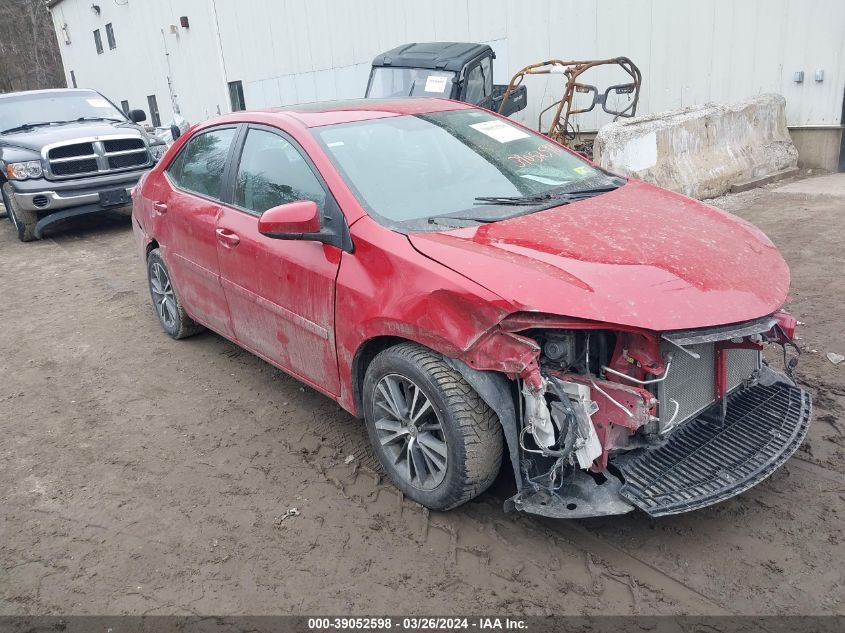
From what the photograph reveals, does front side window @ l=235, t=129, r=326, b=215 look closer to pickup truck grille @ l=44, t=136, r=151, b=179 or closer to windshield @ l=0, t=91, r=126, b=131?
pickup truck grille @ l=44, t=136, r=151, b=179

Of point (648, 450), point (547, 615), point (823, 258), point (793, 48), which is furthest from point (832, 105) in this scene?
point (547, 615)

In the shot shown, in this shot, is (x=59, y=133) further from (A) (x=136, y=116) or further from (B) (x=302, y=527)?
(B) (x=302, y=527)

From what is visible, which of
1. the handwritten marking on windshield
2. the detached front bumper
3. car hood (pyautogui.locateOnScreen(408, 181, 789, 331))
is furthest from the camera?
the handwritten marking on windshield

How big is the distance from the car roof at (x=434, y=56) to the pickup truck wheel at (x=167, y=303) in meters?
6.35

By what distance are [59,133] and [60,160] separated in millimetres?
598

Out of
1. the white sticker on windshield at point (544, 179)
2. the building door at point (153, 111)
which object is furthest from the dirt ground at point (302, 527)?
the building door at point (153, 111)

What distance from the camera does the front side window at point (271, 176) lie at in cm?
360

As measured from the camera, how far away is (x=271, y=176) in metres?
3.86

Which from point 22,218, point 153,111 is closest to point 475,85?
point 22,218

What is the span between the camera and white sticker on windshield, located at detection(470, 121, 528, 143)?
409cm

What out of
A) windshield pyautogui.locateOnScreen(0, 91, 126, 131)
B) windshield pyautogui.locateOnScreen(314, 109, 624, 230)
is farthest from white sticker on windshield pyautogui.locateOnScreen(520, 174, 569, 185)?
windshield pyautogui.locateOnScreen(0, 91, 126, 131)

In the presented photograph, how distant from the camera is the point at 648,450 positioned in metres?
2.88

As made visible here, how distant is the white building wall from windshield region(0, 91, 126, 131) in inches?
263

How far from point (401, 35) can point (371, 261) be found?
42.7ft
